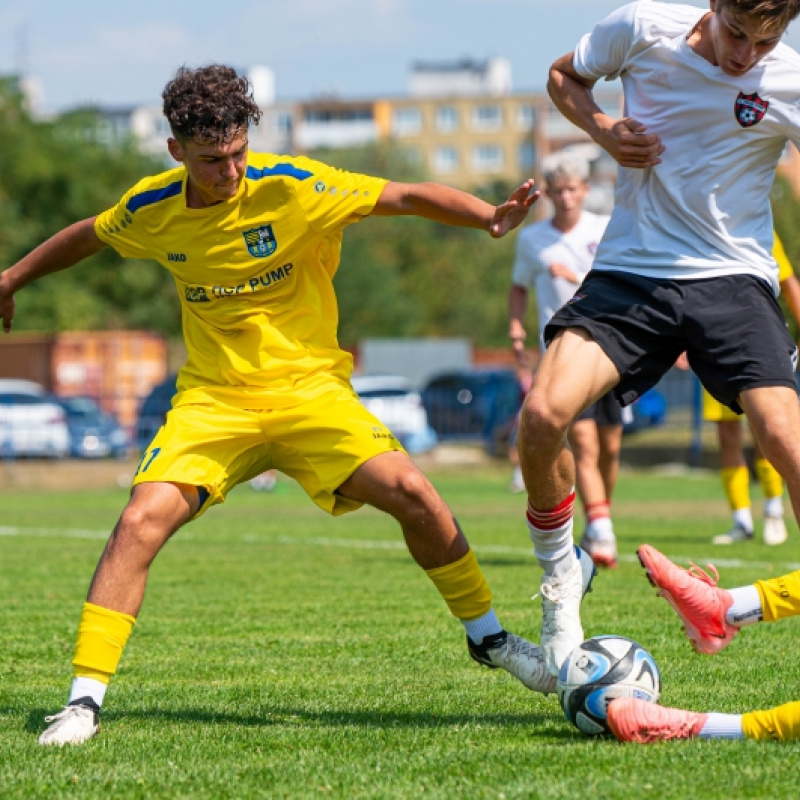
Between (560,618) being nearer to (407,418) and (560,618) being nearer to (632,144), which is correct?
(632,144)

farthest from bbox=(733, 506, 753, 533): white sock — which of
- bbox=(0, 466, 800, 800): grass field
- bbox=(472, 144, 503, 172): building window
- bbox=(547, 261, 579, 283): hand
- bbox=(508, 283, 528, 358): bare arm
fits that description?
bbox=(472, 144, 503, 172): building window

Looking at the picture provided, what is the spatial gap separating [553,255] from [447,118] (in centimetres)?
12926

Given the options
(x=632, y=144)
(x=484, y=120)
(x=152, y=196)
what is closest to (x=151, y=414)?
(x=152, y=196)

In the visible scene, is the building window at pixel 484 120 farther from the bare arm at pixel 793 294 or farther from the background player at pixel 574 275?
the bare arm at pixel 793 294

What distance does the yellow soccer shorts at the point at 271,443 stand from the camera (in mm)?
5172

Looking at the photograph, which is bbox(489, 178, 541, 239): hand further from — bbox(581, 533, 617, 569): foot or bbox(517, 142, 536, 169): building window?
bbox(517, 142, 536, 169): building window

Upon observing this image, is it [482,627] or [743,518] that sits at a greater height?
[482,627]

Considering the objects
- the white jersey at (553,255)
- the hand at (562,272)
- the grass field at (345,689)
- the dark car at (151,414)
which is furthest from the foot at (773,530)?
the dark car at (151,414)

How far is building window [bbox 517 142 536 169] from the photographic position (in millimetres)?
133750

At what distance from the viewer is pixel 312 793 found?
391 centimetres

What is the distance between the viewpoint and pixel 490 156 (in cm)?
13850

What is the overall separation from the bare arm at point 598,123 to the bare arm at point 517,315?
5064mm

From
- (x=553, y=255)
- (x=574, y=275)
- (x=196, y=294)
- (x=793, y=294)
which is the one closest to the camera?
(x=196, y=294)

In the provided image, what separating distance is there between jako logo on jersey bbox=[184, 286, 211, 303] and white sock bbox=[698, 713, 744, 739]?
7.73 ft
